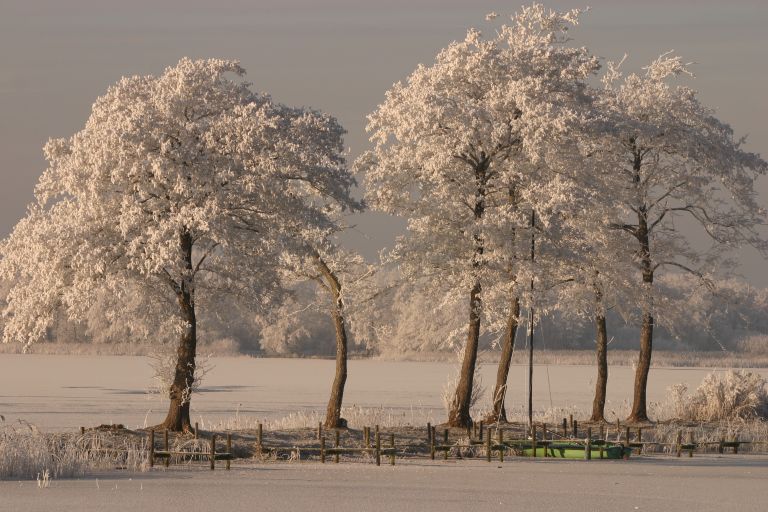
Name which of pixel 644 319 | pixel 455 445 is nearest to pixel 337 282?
pixel 455 445

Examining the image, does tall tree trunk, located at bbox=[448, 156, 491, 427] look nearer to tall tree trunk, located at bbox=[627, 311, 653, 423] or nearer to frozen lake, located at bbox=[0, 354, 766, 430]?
frozen lake, located at bbox=[0, 354, 766, 430]

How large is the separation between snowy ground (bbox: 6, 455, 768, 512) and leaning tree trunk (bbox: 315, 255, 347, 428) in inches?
322

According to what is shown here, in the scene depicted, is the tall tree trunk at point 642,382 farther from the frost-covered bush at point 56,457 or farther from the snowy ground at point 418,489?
the frost-covered bush at point 56,457

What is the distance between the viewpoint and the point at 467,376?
46781 millimetres

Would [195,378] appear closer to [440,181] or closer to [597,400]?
[440,181]

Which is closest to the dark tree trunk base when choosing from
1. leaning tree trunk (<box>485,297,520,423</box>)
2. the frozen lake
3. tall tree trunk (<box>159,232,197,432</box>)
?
tall tree trunk (<box>159,232,197,432</box>)

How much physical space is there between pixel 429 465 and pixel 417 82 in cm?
1295

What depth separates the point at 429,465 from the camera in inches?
1497

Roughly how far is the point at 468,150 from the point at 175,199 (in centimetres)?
1015

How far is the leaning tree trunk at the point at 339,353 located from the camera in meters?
46.5

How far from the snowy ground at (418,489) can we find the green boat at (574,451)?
5.22 feet

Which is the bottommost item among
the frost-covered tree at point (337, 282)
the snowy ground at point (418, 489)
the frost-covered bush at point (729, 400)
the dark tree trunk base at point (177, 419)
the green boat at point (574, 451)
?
the snowy ground at point (418, 489)

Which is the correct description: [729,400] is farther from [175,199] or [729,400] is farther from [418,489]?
[418,489]

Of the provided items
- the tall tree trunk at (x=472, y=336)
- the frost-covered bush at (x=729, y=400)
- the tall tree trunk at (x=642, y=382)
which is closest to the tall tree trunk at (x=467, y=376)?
the tall tree trunk at (x=472, y=336)
